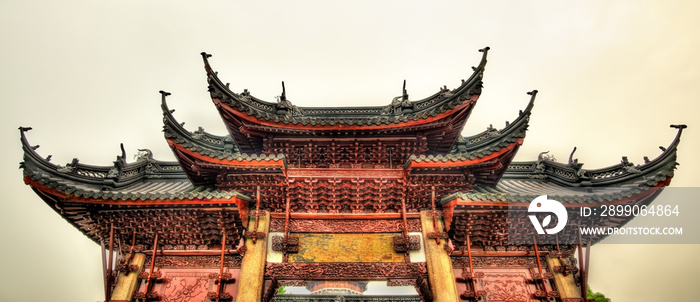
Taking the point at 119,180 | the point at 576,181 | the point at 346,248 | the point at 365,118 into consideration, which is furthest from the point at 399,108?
the point at 119,180

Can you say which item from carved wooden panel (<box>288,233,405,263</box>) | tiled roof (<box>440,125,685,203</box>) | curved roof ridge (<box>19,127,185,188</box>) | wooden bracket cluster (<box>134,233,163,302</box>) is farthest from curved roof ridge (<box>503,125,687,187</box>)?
curved roof ridge (<box>19,127,185,188</box>)

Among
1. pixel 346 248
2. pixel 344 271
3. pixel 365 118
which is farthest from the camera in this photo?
pixel 365 118

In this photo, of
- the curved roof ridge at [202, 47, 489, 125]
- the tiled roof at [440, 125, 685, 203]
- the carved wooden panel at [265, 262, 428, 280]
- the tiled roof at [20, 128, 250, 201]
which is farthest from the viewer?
the curved roof ridge at [202, 47, 489, 125]

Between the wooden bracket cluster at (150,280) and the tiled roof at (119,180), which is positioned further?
the wooden bracket cluster at (150,280)

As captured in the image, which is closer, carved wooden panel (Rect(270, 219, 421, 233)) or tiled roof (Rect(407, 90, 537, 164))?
tiled roof (Rect(407, 90, 537, 164))

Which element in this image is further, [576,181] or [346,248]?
[576,181]

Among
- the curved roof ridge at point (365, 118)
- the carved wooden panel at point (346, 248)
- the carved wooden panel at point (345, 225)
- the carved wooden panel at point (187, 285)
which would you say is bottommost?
the carved wooden panel at point (187, 285)

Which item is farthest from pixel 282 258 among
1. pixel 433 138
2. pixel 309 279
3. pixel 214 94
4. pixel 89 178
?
pixel 89 178

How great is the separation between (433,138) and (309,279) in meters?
4.07

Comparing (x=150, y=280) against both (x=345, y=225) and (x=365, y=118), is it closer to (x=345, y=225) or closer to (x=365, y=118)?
(x=345, y=225)

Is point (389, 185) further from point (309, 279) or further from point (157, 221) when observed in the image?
point (157, 221)

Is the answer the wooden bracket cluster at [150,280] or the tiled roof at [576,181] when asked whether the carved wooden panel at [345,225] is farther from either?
the wooden bracket cluster at [150,280]

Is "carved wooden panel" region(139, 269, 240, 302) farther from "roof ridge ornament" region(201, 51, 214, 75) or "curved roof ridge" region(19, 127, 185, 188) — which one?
"roof ridge ornament" region(201, 51, 214, 75)

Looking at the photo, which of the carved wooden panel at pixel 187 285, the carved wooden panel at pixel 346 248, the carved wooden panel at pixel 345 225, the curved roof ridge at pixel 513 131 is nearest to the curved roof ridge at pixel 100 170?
the carved wooden panel at pixel 187 285
